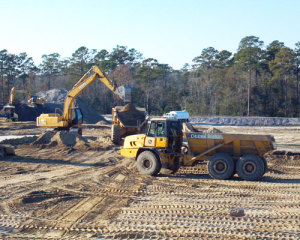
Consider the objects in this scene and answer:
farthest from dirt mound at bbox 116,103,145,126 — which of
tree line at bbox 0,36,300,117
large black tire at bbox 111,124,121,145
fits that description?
tree line at bbox 0,36,300,117

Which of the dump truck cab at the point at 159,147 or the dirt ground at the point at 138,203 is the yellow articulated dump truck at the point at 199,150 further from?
the dirt ground at the point at 138,203

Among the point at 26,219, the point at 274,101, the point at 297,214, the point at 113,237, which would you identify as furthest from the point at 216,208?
the point at 274,101

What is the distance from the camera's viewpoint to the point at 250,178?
11969mm

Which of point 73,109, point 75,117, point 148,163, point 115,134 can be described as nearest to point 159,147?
point 148,163

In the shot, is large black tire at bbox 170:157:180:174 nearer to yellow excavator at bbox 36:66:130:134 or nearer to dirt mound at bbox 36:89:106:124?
yellow excavator at bbox 36:66:130:134

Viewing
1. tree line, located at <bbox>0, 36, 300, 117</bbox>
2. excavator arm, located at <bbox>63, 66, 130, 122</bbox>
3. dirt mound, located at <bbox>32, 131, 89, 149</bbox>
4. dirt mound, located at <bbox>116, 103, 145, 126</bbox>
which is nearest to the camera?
excavator arm, located at <bbox>63, 66, 130, 122</bbox>

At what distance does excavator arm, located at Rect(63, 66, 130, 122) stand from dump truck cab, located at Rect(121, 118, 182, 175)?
306 inches

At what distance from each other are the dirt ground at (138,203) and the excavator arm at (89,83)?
599 cm

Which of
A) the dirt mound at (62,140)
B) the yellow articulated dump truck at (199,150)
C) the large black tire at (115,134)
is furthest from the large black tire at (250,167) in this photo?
the dirt mound at (62,140)

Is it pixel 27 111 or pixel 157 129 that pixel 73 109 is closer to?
pixel 157 129

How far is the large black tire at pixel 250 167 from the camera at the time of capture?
11914 millimetres

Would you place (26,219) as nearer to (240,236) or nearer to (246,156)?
(240,236)

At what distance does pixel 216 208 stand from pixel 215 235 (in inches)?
76.9

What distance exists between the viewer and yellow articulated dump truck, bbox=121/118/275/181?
1205 cm
